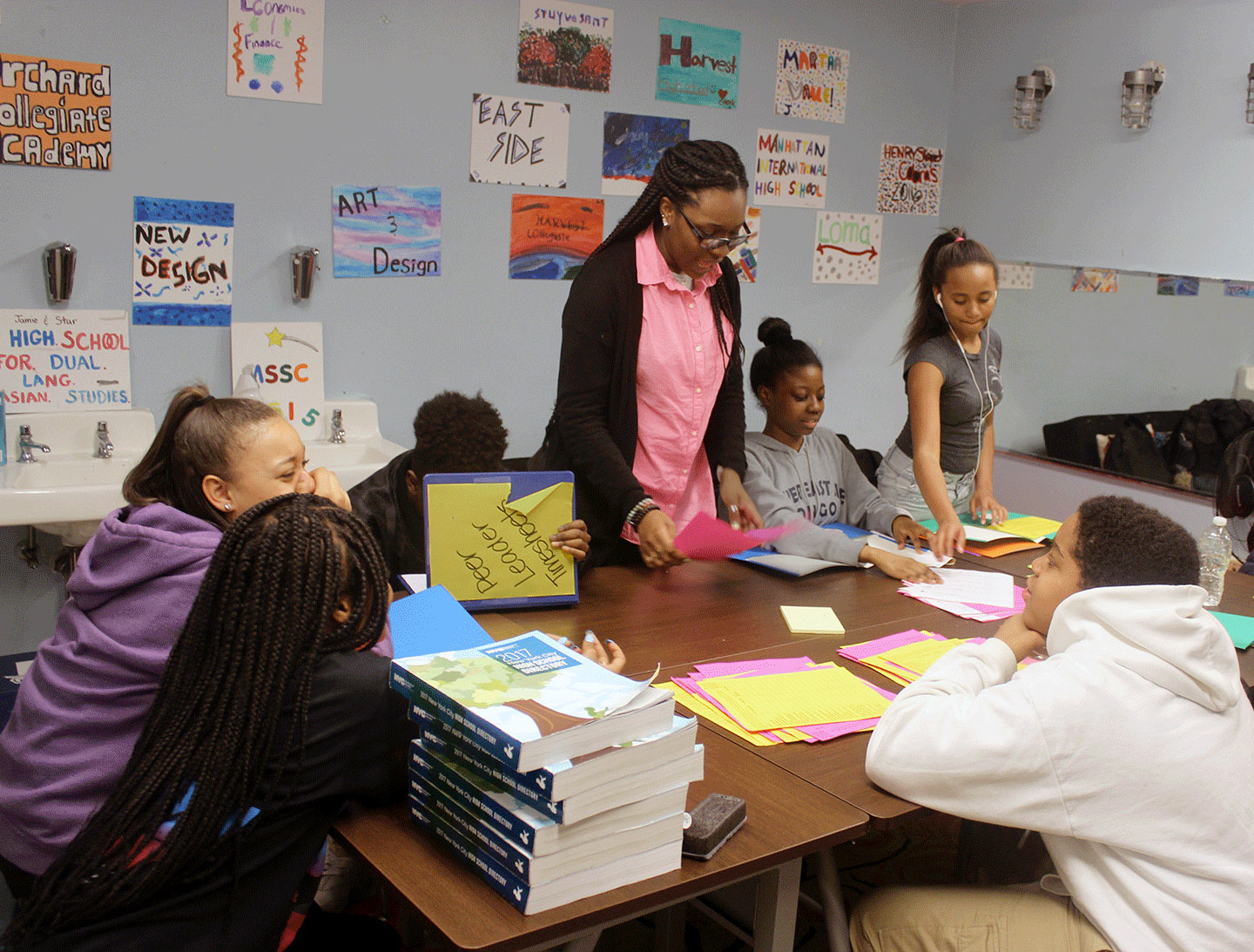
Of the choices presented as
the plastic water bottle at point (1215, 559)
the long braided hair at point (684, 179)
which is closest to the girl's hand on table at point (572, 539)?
the long braided hair at point (684, 179)

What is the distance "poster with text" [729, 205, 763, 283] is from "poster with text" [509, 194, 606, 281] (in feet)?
2.05

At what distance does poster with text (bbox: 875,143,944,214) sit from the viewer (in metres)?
4.43

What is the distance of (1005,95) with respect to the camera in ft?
14.3

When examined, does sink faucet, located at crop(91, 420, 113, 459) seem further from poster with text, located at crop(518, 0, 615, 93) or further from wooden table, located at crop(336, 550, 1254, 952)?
poster with text, located at crop(518, 0, 615, 93)

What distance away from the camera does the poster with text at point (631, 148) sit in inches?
145

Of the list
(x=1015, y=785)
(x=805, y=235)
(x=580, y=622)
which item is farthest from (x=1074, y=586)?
(x=805, y=235)

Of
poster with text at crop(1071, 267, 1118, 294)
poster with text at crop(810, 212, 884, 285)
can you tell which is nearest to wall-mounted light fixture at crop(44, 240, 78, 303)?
poster with text at crop(810, 212, 884, 285)

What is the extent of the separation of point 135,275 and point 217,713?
2.16 m

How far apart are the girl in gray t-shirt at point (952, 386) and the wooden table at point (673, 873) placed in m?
1.29

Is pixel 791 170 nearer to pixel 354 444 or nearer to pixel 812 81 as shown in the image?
pixel 812 81

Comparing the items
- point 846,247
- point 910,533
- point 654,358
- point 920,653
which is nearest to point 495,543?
point 654,358

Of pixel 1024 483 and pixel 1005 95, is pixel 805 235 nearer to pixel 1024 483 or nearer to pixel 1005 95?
pixel 1005 95

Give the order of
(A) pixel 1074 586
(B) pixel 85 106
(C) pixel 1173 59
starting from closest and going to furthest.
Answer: (A) pixel 1074 586 < (B) pixel 85 106 < (C) pixel 1173 59

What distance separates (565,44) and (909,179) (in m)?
1.69
